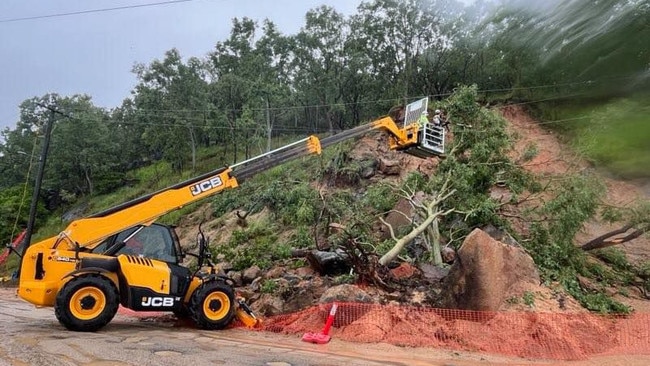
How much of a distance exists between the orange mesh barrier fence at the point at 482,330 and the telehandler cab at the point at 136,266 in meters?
1.35

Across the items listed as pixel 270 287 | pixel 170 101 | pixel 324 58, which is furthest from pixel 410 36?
pixel 270 287

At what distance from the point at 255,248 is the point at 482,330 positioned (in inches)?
405

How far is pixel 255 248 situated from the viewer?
17.0m

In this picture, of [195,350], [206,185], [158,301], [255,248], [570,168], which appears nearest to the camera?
[195,350]

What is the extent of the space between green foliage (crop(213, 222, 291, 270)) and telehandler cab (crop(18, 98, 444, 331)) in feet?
18.0

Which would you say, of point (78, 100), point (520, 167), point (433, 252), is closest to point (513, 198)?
point (520, 167)

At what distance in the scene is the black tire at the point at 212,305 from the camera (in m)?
8.30

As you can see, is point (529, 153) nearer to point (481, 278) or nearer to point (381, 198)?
point (381, 198)

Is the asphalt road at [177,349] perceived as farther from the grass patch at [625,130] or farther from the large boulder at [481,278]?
the grass patch at [625,130]

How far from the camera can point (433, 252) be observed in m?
12.2

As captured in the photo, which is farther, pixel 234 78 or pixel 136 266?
pixel 234 78

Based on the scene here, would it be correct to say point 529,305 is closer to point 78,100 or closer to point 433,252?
point 433,252

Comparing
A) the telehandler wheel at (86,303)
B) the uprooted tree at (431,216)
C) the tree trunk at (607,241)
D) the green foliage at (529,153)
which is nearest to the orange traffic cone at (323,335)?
the telehandler wheel at (86,303)

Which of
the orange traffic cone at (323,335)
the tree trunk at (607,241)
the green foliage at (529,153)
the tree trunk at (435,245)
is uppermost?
→ the green foliage at (529,153)
